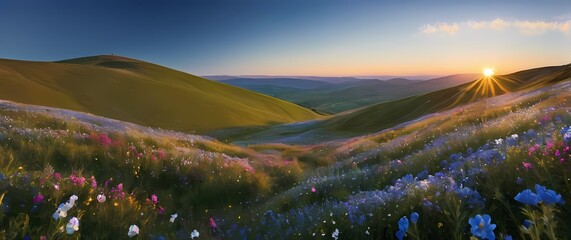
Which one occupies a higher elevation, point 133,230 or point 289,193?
point 133,230

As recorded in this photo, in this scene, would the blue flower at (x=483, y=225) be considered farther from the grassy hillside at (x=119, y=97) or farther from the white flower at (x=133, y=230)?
the grassy hillside at (x=119, y=97)

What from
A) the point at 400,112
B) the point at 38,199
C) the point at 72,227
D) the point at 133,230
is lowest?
the point at 400,112

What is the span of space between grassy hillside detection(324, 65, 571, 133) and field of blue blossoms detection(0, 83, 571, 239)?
46348 mm

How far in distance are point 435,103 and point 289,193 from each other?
5746 cm

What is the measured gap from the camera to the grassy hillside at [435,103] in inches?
2204

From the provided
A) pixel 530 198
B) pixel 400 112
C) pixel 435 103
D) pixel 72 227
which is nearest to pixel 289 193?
pixel 72 227

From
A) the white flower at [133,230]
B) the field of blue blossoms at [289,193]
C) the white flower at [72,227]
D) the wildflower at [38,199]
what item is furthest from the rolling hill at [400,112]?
the white flower at [72,227]

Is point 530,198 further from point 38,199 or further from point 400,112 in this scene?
point 400,112

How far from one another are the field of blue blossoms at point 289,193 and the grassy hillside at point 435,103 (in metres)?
46.3

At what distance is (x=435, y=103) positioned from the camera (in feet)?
199

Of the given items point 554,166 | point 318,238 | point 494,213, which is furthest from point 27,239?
point 554,166

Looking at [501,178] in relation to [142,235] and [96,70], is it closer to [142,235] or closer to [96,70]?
[142,235]

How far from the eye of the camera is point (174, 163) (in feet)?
35.4

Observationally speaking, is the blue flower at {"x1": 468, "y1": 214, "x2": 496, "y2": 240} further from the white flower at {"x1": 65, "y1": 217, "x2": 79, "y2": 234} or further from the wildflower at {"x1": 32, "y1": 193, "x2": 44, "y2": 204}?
the wildflower at {"x1": 32, "y1": 193, "x2": 44, "y2": 204}
